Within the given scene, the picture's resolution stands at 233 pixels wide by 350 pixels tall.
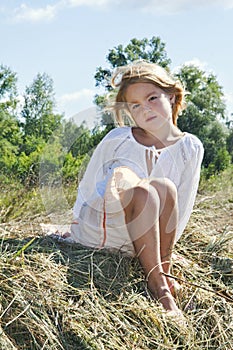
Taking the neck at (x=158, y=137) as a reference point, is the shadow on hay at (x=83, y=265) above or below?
below

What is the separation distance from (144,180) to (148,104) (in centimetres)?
45

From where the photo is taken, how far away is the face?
9.59ft

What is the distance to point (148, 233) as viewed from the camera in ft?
8.55

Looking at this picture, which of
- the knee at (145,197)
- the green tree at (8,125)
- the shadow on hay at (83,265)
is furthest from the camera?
the green tree at (8,125)

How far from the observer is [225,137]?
981cm

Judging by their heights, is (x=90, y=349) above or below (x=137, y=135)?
below

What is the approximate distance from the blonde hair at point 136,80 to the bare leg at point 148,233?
62 centimetres

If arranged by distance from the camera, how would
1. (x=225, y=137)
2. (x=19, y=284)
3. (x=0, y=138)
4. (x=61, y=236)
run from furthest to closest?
1. (x=0, y=138)
2. (x=225, y=137)
3. (x=61, y=236)
4. (x=19, y=284)

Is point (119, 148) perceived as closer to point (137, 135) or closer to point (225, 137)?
point (137, 135)

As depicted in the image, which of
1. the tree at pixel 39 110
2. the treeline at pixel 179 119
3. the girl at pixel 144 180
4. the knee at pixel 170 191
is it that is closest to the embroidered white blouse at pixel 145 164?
the girl at pixel 144 180

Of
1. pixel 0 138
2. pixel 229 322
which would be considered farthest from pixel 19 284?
pixel 0 138

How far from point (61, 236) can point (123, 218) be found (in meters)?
0.42

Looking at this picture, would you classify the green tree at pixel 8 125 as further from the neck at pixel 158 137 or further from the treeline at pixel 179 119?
the neck at pixel 158 137

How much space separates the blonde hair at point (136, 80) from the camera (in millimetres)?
2939
